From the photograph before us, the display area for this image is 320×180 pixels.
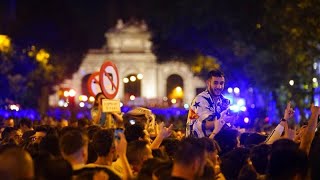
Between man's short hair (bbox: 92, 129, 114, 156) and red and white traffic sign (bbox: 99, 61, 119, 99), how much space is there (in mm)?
4826

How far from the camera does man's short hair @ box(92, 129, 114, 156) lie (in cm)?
739

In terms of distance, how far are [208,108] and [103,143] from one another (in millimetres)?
2739

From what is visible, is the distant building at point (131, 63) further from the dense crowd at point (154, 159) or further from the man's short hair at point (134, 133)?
the dense crowd at point (154, 159)

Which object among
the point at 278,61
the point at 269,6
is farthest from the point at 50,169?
the point at 278,61

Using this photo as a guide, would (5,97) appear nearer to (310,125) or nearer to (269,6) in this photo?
(269,6)

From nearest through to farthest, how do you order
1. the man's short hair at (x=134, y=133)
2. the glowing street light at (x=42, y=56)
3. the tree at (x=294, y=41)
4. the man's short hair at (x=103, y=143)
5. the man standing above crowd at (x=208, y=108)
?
the man's short hair at (x=103, y=143) < the man's short hair at (x=134, y=133) < the man standing above crowd at (x=208, y=108) < the tree at (x=294, y=41) < the glowing street light at (x=42, y=56)

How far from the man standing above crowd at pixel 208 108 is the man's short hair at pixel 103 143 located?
2.45 metres

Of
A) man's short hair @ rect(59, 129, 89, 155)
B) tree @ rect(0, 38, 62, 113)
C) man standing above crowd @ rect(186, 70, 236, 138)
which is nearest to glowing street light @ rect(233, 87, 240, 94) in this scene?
tree @ rect(0, 38, 62, 113)

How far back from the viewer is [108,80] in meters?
12.6

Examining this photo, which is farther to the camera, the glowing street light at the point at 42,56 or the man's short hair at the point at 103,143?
the glowing street light at the point at 42,56

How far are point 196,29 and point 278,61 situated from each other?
234 inches

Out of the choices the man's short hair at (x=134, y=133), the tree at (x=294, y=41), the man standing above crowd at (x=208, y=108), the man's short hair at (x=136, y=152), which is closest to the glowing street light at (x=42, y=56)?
the tree at (x=294, y=41)

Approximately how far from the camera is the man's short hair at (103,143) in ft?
24.2

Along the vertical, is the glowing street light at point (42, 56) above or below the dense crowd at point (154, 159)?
above
